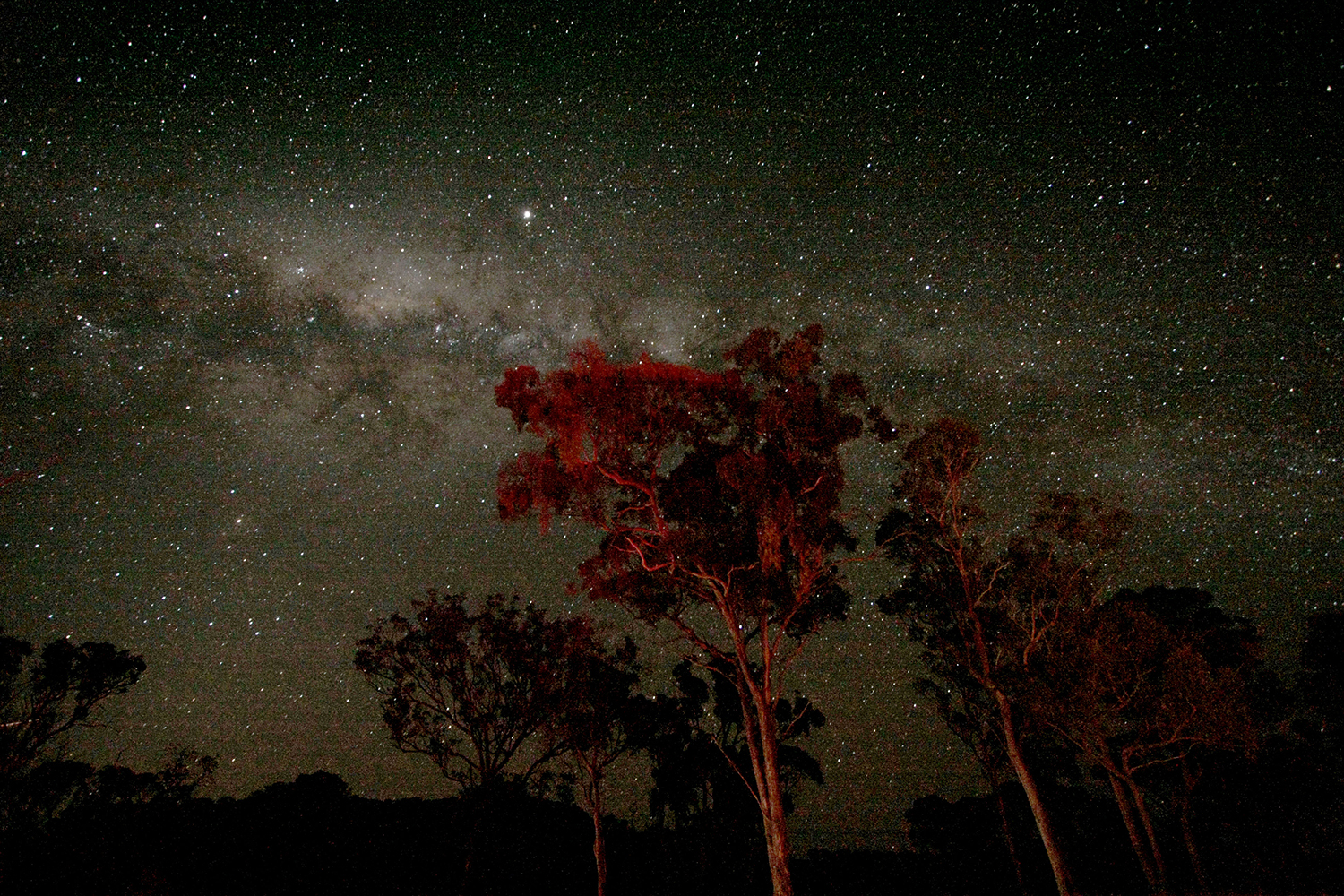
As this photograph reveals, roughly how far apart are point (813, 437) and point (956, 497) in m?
5.51

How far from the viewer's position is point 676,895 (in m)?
26.6

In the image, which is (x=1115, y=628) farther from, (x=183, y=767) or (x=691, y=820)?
(x=183, y=767)

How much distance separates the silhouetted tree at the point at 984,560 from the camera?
61.2 feet

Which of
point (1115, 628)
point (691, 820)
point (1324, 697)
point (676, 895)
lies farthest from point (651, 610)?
point (1324, 697)

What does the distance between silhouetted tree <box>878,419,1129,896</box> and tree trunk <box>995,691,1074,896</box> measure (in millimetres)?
819

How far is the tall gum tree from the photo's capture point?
16000 mm

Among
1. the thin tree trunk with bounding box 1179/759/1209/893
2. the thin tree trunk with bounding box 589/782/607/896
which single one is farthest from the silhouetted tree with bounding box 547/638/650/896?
the thin tree trunk with bounding box 1179/759/1209/893

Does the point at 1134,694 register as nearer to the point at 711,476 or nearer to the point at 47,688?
the point at 711,476

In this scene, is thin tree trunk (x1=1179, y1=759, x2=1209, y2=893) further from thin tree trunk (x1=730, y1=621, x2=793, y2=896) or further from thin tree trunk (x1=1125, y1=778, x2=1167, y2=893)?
thin tree trunk (x1=730, y1=621, x2=793, y2=896)

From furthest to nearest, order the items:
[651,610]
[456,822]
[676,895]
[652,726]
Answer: [456,822], [652,726], [676,895], [651,610]

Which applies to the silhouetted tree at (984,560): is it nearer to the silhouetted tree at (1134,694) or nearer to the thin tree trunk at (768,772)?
the silhouetted tree at (1134,694)

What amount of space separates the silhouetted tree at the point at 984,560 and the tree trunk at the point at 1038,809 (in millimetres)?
819

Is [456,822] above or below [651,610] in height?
below

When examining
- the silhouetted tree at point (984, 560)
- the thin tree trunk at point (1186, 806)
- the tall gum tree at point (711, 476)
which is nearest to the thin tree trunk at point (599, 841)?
the tall gum tree at point (711, 476)
